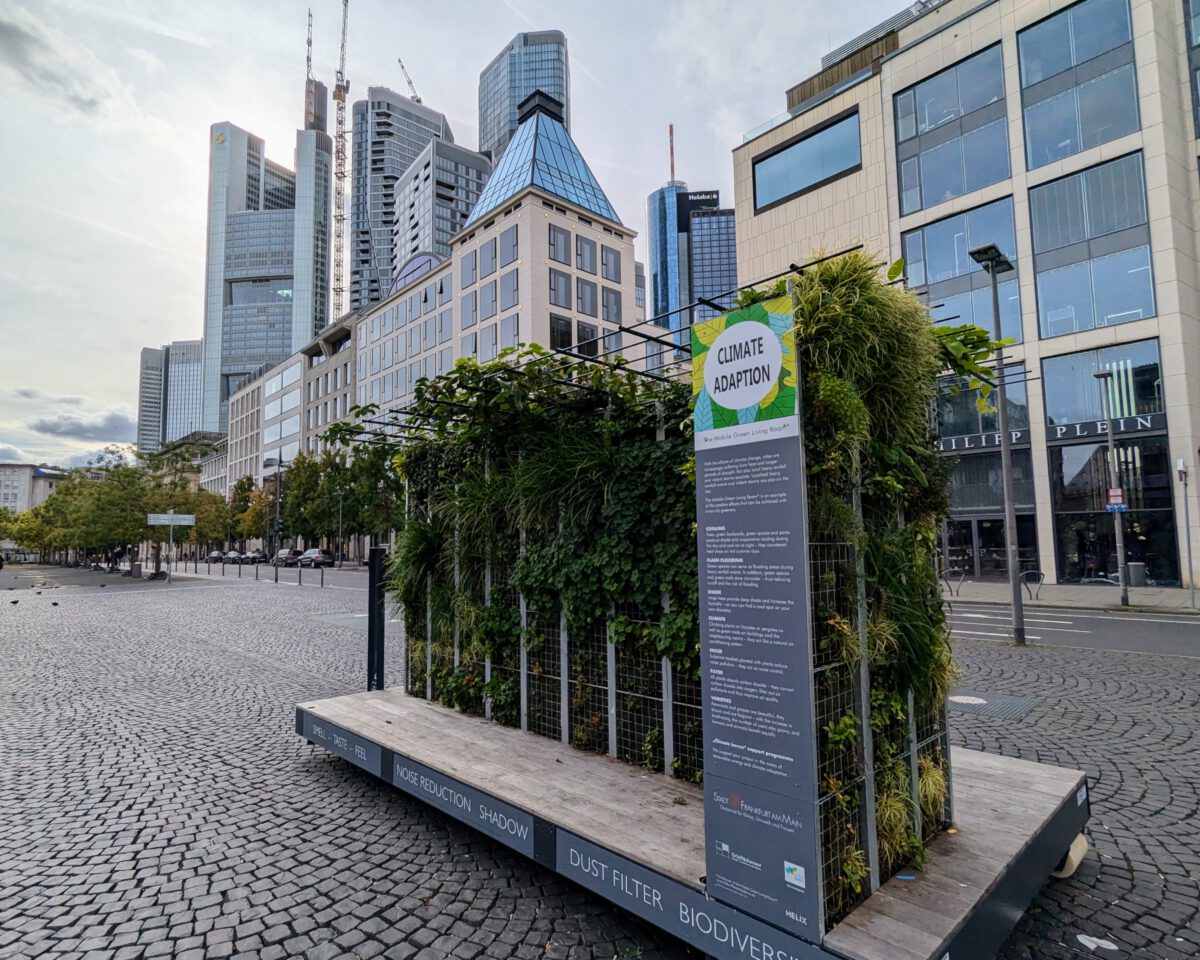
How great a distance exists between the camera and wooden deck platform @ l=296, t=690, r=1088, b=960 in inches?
96.8

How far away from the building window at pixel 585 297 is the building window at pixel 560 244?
5.73 feet

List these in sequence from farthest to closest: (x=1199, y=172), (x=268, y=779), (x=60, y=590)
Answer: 1. (x=60, y=590)
2. (x=1199, y=172)
3. (x=268, y=779)

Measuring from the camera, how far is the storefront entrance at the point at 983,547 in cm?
2411

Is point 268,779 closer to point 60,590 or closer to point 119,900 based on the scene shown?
point 119,900

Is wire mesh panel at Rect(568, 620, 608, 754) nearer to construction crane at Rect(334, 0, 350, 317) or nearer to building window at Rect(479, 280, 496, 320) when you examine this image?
building window at Rect(479, 280, 496, 320)

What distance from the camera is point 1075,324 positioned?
73.3ft

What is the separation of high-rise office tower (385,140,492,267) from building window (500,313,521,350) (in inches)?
2989

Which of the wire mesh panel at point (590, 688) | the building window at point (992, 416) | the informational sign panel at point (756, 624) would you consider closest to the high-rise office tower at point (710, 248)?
the building window at point (992, 416)

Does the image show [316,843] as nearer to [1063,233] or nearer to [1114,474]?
[1114,474]

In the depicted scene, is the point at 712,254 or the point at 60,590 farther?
the point at 712,254

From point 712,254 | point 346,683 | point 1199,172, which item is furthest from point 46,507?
point 712,254

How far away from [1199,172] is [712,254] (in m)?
175

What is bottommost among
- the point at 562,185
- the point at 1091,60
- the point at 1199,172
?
the point at 1199,172

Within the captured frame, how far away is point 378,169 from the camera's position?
513 ft
